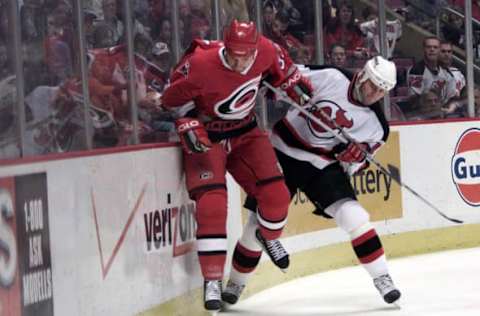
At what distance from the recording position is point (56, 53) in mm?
4430

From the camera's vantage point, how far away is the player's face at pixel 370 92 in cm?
548

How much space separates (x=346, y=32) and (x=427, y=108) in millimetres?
795

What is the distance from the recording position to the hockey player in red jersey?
5.02 metres

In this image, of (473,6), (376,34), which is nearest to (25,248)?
(376,34)

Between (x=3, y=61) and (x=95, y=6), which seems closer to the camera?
(x=3, y=61)

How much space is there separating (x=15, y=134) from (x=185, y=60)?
1244mm

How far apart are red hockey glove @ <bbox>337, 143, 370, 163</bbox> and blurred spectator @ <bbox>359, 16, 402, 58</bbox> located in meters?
2.03

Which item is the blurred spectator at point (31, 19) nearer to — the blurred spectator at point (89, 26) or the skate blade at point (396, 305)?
the blurred spectator at point (89, 26)

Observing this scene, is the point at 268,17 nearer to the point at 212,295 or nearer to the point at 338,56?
the point at 338,56

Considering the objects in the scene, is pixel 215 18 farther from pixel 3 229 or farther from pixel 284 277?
pixel 3 229

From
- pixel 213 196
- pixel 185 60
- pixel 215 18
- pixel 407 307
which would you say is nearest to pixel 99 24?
pixel 185 60

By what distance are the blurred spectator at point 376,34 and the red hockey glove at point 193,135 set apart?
2665 mm

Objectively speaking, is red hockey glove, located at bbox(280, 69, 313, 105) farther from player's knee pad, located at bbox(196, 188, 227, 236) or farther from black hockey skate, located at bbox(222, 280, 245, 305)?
black hockey skate, located at bbox(222, 280, 245, 305)

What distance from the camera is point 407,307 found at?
5496mm
